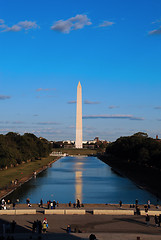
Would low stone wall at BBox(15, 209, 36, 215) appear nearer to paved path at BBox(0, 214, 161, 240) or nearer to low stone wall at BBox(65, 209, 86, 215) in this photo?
paved path at BBox(0, 214, 161, 240)

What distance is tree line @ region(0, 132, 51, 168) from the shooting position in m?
97.0

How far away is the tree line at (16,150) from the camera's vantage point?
97.0 m

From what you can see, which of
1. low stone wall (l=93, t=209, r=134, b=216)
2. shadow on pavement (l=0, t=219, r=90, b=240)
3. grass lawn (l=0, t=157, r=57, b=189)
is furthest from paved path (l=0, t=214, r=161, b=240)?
grass lawn (l=0, t=157, r=57, b=189)

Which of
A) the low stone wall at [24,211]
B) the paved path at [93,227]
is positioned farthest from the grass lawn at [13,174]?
the paved path at [93,227]

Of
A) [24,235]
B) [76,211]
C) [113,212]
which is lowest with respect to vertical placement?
[24,235]

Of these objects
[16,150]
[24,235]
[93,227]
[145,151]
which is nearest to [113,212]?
[93,227]

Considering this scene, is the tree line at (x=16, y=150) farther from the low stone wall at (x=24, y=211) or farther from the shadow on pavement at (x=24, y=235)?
the shadow on pavement at (x=24, y=235)

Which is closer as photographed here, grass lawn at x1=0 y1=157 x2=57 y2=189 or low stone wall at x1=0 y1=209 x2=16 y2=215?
low stone wall at x1=0 y1=209 x2=16 y2=215

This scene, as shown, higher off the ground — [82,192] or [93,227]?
[82,192]

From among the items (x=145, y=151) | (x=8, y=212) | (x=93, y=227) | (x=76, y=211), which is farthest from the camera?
(x=145, y=151)

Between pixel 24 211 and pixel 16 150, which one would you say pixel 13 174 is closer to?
pixel 16 150

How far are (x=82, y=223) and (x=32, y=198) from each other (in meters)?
19.5

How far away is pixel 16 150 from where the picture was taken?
115125mm

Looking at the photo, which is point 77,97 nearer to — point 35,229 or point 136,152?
point 136,152
